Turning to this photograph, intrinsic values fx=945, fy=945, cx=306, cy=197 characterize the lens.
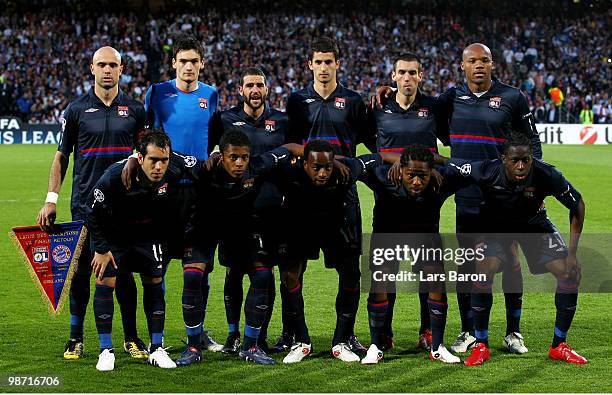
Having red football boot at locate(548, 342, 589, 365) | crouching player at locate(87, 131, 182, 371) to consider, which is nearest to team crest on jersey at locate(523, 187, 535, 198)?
red football boot at locate(548, 342, 589, 365)

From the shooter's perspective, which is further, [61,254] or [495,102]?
[495,102]

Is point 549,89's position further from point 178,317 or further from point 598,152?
point 178,317

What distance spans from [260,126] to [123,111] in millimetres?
1036

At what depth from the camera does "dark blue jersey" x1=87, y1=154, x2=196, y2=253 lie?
21.6ft

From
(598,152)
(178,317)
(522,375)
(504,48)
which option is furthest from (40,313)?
(504,48)

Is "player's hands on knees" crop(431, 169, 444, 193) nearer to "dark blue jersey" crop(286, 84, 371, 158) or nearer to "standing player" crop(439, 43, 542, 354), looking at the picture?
"standing player" crop(439, 43, 542, 354)

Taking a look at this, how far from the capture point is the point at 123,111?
280 inches

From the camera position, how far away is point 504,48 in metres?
42.2

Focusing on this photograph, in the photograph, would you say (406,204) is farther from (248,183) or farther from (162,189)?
(162,189)

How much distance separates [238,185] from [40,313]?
112 inches

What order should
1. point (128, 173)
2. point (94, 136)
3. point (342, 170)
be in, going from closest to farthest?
point (128, 173) < point (342, 170) < point (94, 136)

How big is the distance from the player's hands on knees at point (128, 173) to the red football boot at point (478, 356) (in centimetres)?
266

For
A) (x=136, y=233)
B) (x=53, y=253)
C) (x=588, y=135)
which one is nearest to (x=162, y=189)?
(x=136, y=233)

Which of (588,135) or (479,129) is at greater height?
(479,129)
